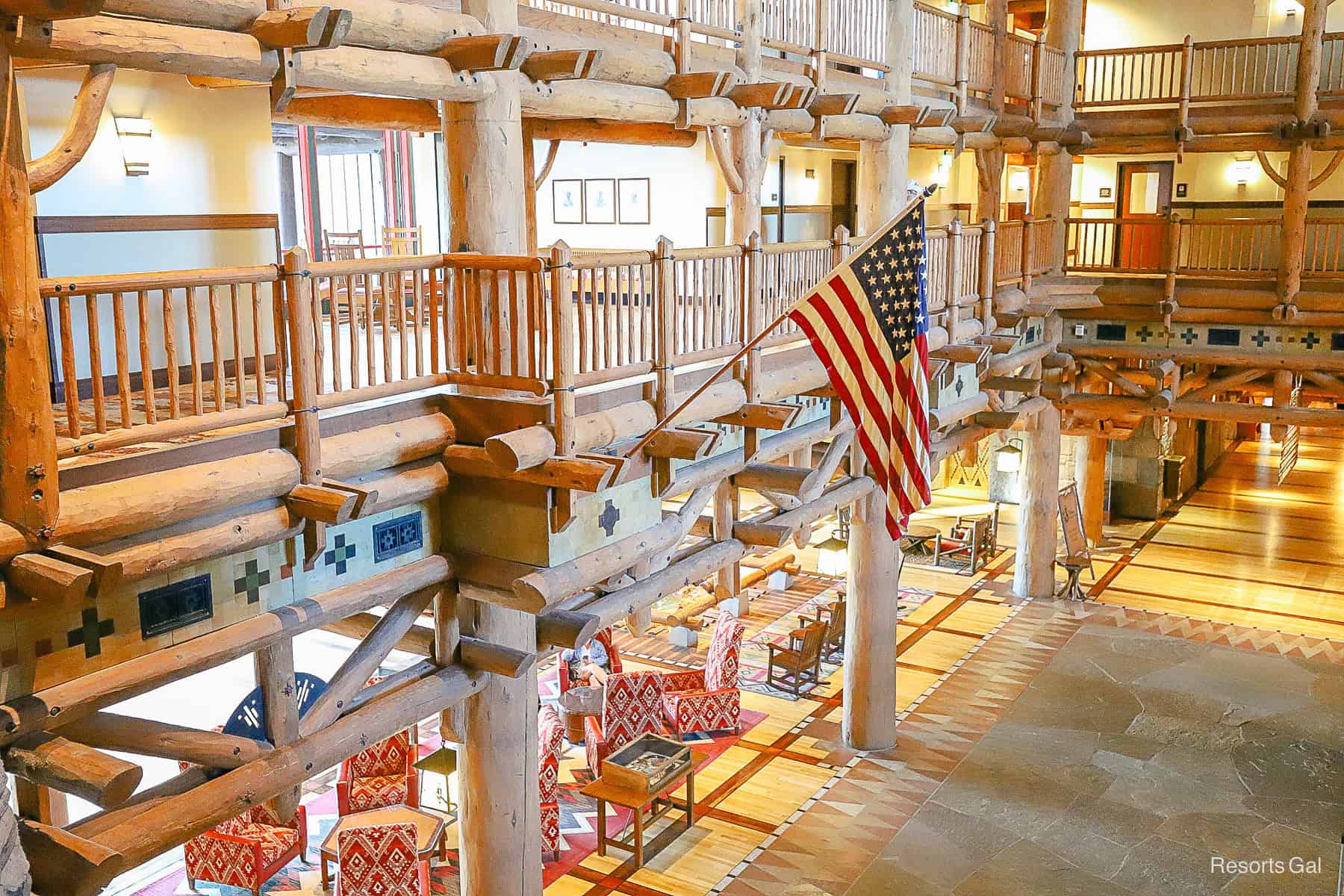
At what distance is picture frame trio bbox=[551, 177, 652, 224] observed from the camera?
66.4 ft

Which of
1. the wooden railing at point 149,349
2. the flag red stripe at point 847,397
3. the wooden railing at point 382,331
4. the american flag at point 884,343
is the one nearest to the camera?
the wooden railing at point 149,349

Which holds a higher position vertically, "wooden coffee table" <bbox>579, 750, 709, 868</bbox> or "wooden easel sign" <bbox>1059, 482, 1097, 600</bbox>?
"wooden easel sign" <bbox>1059, 482, 1097, 600</bbox>

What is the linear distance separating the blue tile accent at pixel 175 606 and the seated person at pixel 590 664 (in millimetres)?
9645

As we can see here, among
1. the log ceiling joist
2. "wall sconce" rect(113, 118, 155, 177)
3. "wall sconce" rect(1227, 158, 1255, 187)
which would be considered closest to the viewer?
the log ceiling joist

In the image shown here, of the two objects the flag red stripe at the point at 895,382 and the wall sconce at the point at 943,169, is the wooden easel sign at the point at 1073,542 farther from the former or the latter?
the flag red stripe at the point at 895,382

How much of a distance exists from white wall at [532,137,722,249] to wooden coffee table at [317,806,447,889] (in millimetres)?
10157

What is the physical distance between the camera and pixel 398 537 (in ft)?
27.9

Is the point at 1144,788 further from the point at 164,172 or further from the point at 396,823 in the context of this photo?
the point at 164,172

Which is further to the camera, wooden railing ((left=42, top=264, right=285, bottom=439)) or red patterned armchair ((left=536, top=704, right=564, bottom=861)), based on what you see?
red patterned armchair ((left=536, top=704, right=564, bottom=861))


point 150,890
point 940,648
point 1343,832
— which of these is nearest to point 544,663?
point 940,648

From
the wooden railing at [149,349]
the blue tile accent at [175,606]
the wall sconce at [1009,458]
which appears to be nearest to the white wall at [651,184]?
the wall sconce at [1009,458]

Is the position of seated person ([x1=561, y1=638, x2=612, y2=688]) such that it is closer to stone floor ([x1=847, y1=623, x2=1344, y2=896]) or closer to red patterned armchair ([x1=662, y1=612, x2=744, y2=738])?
red patterned armchair ([x1=662, y1=612, x2=744, y2=738])

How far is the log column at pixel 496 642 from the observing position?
845cm

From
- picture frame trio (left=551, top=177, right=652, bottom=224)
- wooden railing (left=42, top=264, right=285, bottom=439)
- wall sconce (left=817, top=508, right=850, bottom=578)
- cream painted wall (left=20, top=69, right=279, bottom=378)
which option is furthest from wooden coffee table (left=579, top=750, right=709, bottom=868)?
picture frame trio (left=551, top=177, right=652, bottom=224)
